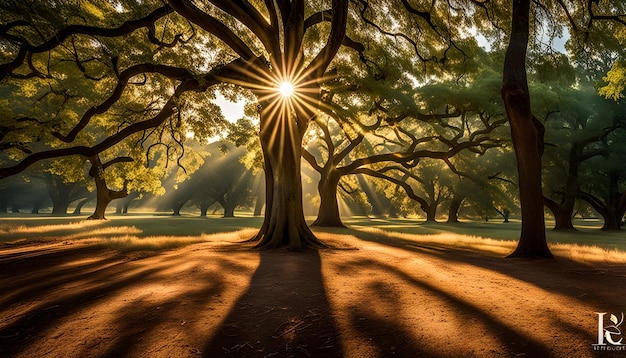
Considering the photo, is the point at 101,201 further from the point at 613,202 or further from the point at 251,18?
the point at 613,202

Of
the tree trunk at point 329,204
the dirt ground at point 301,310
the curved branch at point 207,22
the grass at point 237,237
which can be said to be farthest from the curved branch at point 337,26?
the tree trunk at point 329,204

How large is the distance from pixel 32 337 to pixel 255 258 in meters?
4.51

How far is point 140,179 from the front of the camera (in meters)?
25.1

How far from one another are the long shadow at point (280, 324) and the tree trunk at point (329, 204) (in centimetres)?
1714

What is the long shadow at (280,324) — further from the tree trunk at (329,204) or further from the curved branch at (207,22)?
the tree trunk at (329,204)

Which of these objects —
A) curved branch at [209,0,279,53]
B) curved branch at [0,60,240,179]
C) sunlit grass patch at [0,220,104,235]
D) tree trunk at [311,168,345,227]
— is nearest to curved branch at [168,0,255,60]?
curved branch at [209,0,279,53]

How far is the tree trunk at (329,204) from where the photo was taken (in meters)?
22.5

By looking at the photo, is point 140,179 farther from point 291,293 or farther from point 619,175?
point 619,175


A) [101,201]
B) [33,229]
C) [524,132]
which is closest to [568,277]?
[524,132]

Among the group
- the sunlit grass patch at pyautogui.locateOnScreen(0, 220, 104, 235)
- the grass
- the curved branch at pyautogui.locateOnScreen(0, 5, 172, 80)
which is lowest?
the sunlit grass patch at pyautogui.locateOnScreen(0, 220, 104, 235)

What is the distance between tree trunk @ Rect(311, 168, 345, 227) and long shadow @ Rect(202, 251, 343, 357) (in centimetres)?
1714

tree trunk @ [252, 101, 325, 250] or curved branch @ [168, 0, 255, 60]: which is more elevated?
curved branch @ [168, 0, 255, 60]

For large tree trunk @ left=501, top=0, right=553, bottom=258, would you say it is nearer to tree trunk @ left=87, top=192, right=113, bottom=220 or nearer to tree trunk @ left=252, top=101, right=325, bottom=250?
tree trunk @ left=252, top=101, right=325, bottom=250

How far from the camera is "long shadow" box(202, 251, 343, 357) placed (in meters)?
2.88
